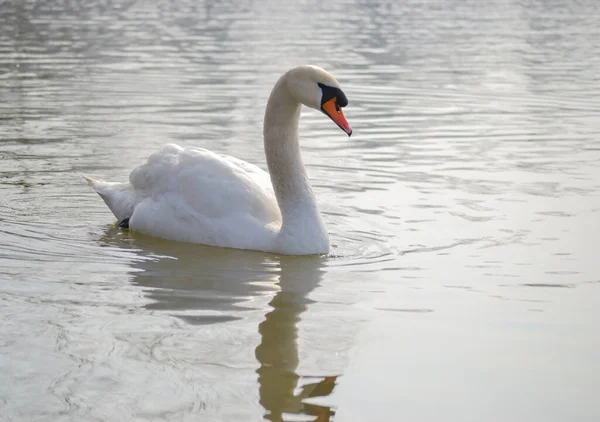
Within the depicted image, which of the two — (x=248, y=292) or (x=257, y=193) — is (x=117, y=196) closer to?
(x=257, y=193)

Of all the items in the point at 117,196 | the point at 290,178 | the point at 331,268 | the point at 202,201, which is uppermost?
the point at 290,178

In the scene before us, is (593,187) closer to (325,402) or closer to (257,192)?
(257,192)

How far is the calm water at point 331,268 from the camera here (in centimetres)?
504

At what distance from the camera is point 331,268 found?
7438 millimetres

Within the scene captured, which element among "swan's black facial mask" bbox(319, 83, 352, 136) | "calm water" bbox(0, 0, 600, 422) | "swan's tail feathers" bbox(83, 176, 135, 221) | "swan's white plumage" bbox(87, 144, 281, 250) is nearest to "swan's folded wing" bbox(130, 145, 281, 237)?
"swan's white plumage" bbox(87, 144, 281, 250)

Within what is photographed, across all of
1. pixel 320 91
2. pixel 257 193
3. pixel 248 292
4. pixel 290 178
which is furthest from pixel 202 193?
pixel 248 292

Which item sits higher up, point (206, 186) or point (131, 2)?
point (206, 186)

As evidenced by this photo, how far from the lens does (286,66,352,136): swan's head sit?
24.7 ft

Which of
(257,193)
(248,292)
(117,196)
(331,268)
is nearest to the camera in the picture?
(248,292)

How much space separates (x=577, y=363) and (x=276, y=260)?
8.86 feet

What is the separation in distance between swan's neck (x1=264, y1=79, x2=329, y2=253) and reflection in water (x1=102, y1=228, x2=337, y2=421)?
0.16m

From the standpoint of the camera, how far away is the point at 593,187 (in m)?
9.81

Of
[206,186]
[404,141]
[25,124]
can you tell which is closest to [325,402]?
[206,186]

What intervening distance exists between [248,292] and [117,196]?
2.53m
